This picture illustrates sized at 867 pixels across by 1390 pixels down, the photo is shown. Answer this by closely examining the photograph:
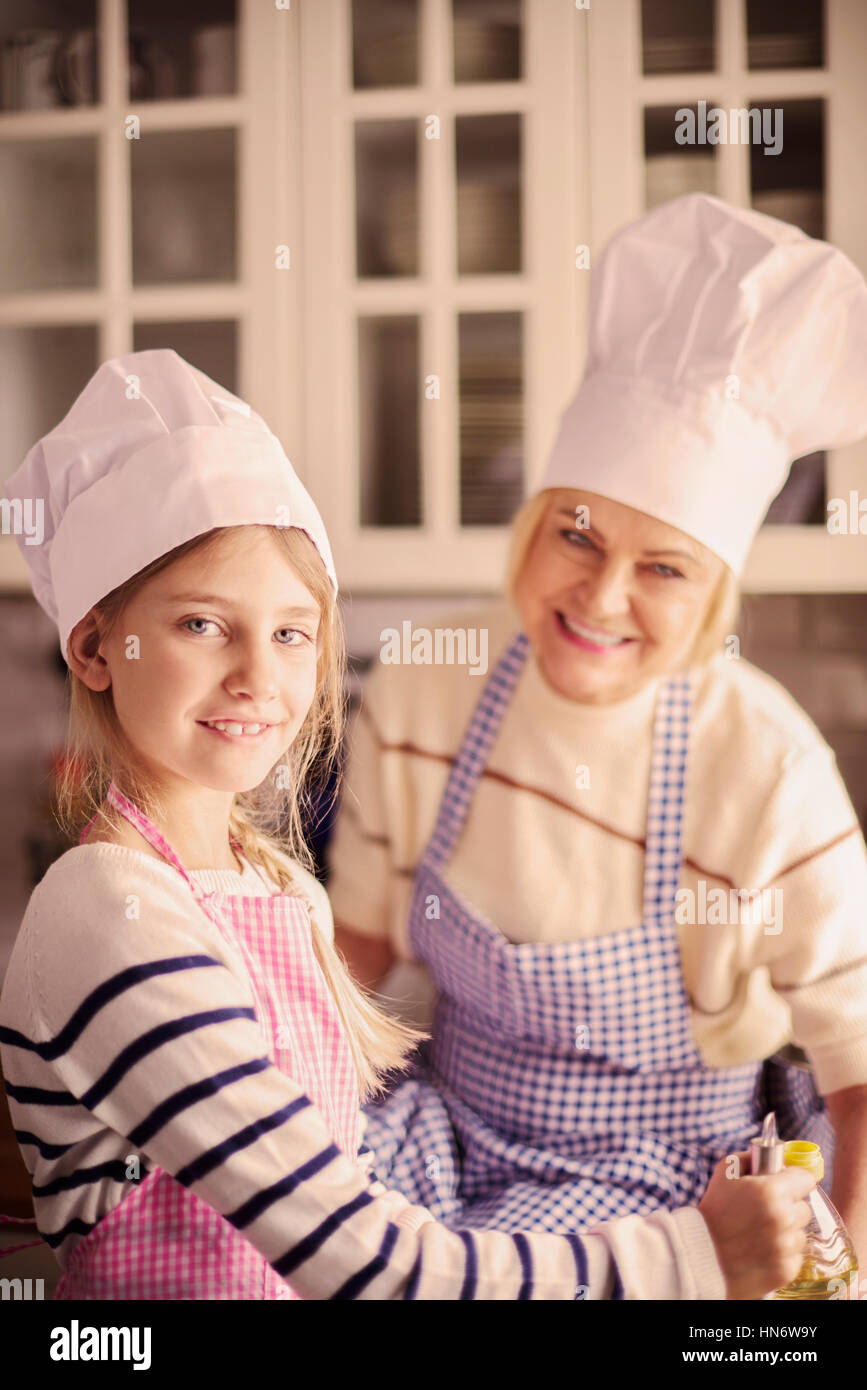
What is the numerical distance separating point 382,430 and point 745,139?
0.37 m

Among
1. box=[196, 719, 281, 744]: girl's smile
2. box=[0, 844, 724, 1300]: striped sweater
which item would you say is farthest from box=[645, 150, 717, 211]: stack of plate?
box=[0, 844, 724, 1300]: striped sweater

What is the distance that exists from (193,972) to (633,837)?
15.8 inches

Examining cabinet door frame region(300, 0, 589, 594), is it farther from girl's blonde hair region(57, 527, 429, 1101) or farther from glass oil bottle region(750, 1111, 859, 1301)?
glass oil bottle region(750, 1111, 859, 1301)

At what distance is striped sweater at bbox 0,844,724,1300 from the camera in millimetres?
540

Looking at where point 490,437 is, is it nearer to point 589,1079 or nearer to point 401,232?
point 401,232

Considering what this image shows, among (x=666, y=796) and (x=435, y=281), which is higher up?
(x=435, y=281)

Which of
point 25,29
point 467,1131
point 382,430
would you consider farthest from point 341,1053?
point 25,29

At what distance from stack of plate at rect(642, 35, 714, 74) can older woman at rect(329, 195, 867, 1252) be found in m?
0.19

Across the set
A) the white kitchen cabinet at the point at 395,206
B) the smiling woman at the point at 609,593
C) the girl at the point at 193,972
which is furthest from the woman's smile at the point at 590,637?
the girl at the point at 193,972

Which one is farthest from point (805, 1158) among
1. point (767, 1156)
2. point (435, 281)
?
point (435, 281)

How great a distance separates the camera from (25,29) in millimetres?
858

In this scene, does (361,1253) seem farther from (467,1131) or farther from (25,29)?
(25,29)

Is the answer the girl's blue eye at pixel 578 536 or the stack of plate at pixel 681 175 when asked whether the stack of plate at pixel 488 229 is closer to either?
the stack of plate at pixel 681 175

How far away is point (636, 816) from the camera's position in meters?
0.84
